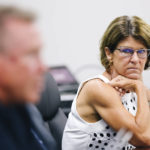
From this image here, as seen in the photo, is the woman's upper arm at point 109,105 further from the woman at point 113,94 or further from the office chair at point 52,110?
the office chair at point 52,110

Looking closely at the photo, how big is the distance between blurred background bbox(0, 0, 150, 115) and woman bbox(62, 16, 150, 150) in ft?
2.11

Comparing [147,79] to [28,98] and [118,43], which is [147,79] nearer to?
[118,43]

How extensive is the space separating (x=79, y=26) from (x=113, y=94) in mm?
832


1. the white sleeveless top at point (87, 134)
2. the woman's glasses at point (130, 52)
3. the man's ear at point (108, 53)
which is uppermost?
the woman's glasses at point (130, 52)

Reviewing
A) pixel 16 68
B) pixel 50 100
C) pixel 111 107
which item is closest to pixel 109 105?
pixel 111 107

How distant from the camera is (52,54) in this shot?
5.04ft

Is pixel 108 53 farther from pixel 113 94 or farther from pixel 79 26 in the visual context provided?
pixel 79 26

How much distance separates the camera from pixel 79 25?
155cm

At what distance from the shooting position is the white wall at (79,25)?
152 centimetres

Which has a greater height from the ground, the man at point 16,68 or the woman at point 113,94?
the man at point 16,68

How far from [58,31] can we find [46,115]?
0.69m

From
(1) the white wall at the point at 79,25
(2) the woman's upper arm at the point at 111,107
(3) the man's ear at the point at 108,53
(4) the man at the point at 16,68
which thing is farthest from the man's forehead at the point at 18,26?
(1) the white wall at the point at 79,25

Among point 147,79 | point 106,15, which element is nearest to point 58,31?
point 106,15

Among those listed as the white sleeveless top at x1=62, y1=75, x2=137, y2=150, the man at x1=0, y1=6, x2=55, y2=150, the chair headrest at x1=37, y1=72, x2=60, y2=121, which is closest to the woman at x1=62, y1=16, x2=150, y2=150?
the white sleeveless top at x1=62, y1=75, x2=137, y2=150
